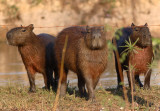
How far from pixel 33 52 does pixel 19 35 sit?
0.46m

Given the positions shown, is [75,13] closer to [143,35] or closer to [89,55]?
[143,35]

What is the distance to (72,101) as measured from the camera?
6.29 meters

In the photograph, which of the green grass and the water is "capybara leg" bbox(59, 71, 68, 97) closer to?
the green grass

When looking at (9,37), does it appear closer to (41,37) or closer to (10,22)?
(41,37)

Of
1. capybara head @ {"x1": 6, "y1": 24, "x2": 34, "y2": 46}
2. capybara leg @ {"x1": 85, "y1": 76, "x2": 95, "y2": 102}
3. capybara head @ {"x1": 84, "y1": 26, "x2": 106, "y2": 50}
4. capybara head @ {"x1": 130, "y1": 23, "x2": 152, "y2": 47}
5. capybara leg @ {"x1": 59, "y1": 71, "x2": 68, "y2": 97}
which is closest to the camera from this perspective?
capybara head @ {"x1": 84, "y1": 26, "x2": 106, "y2": 50}

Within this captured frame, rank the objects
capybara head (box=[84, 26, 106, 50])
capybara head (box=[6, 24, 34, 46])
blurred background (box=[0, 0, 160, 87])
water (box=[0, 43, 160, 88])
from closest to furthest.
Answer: capybara head (box=[84, 26, 106, 50]), capybara head (box=[6, 24, 34, 46]), water (box=[0, 43, 160, 88]), blurred background (box=[0, 0, 160, 87])

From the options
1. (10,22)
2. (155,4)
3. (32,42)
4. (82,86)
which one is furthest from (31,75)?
(155,4)

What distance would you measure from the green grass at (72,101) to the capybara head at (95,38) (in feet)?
2.35

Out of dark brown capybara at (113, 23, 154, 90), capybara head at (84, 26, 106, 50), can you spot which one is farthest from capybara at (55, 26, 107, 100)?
dark brown capybara at (113, 23, 154, 90)

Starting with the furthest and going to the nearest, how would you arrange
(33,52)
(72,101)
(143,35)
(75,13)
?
(75,13) → (33,52) → (143,35) → (72,101)

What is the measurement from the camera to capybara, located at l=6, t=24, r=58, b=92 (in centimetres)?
706

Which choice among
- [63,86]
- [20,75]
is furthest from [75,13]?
[63,86]

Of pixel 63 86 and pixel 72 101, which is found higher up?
pixel 63 86

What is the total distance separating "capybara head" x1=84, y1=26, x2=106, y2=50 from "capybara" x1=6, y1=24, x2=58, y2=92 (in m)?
1.41
